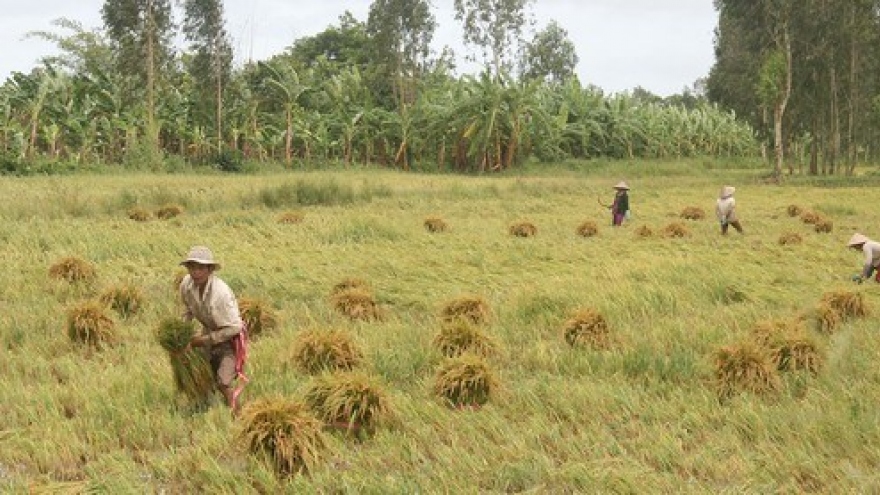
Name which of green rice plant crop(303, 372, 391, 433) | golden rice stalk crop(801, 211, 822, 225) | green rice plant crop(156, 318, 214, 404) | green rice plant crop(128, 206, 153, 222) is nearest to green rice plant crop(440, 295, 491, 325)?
green rice plant crop(303, 372, 391, 433)

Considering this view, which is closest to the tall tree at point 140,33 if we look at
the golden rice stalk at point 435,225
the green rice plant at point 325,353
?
the golden rice stalk at point 435,225

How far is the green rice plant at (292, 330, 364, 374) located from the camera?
18.6ft

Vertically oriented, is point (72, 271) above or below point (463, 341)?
above

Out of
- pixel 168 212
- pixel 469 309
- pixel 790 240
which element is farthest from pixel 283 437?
pixel 168 212

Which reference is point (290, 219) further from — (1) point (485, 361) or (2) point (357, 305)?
(1) point (485, 361)

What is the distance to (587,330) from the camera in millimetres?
6352

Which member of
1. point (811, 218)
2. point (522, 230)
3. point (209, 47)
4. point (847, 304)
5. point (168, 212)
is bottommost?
point (847, 304)

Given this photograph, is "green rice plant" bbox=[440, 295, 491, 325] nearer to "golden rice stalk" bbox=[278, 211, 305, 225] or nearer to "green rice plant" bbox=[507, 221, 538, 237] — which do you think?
"green rice plant" bbox=[507, 221, 538, 237]

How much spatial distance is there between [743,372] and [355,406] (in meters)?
2.57

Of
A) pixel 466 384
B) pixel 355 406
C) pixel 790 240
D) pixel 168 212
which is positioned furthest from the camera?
pixel 168 212

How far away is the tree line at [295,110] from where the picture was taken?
25.4 m

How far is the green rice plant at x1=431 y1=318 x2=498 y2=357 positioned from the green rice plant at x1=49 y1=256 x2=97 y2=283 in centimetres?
455

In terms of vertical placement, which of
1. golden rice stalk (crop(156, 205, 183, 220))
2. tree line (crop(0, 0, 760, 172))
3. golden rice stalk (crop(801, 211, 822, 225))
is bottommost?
golden rice stalk (crop(156, 205, 183, 220))

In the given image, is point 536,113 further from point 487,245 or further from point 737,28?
point 487,245
